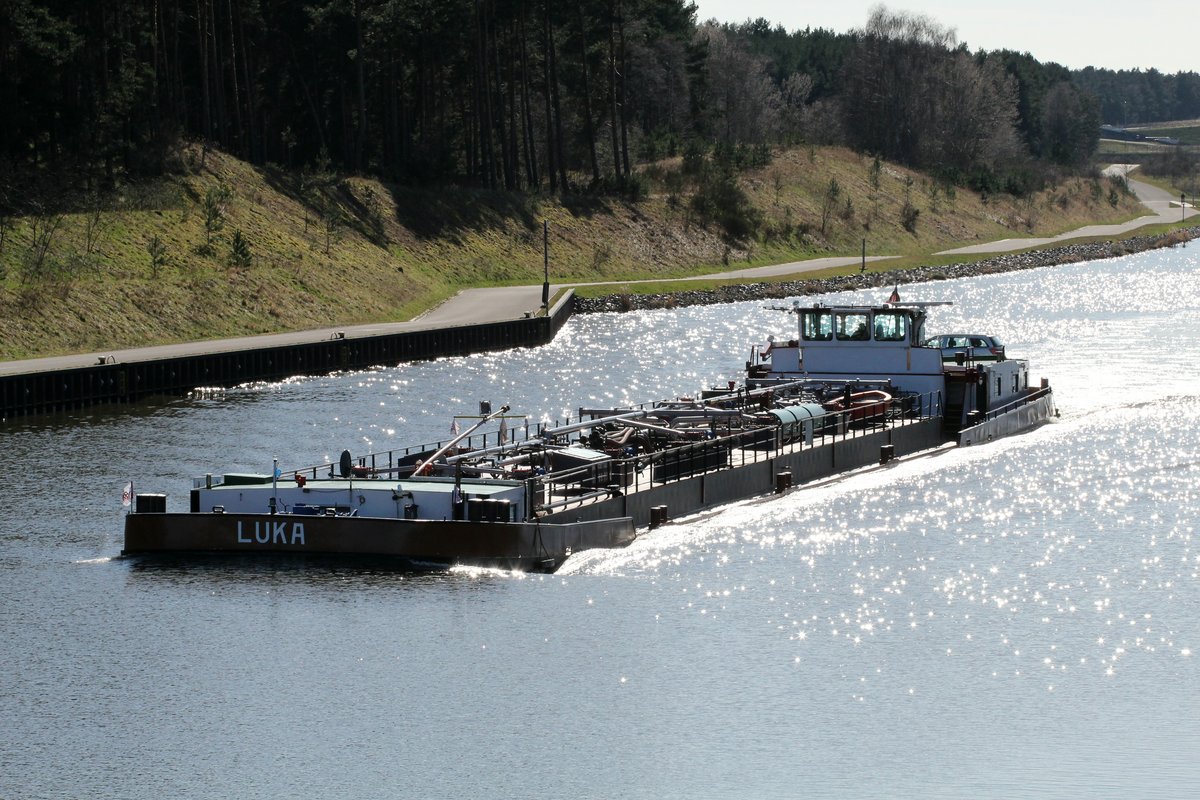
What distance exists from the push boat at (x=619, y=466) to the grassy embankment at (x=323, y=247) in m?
24.3

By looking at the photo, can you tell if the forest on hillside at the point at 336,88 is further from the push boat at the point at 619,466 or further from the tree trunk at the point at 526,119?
the push boat at the point at 619,466

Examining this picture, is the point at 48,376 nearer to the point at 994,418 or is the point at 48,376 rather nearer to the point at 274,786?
the point at 994,418

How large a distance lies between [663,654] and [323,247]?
234ft

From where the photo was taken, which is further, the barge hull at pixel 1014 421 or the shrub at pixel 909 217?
the shrub at pixel 909 217

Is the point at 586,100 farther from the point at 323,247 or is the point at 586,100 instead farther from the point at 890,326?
the point at 890,326

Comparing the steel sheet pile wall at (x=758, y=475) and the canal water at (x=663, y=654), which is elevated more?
the steel sheet pile wall at (x=758, y=475)

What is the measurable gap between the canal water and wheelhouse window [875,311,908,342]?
552 cm

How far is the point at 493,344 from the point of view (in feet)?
301

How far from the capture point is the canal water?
94.4 feet

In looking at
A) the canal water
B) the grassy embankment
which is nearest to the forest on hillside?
the grassy embankment

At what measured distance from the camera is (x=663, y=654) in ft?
112

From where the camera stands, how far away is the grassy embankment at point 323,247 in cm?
8000

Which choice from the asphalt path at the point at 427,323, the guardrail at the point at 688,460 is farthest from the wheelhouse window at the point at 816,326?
the asphalt path at the point at 427,323

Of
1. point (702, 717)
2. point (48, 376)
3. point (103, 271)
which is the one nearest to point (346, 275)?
point (103, 271)
